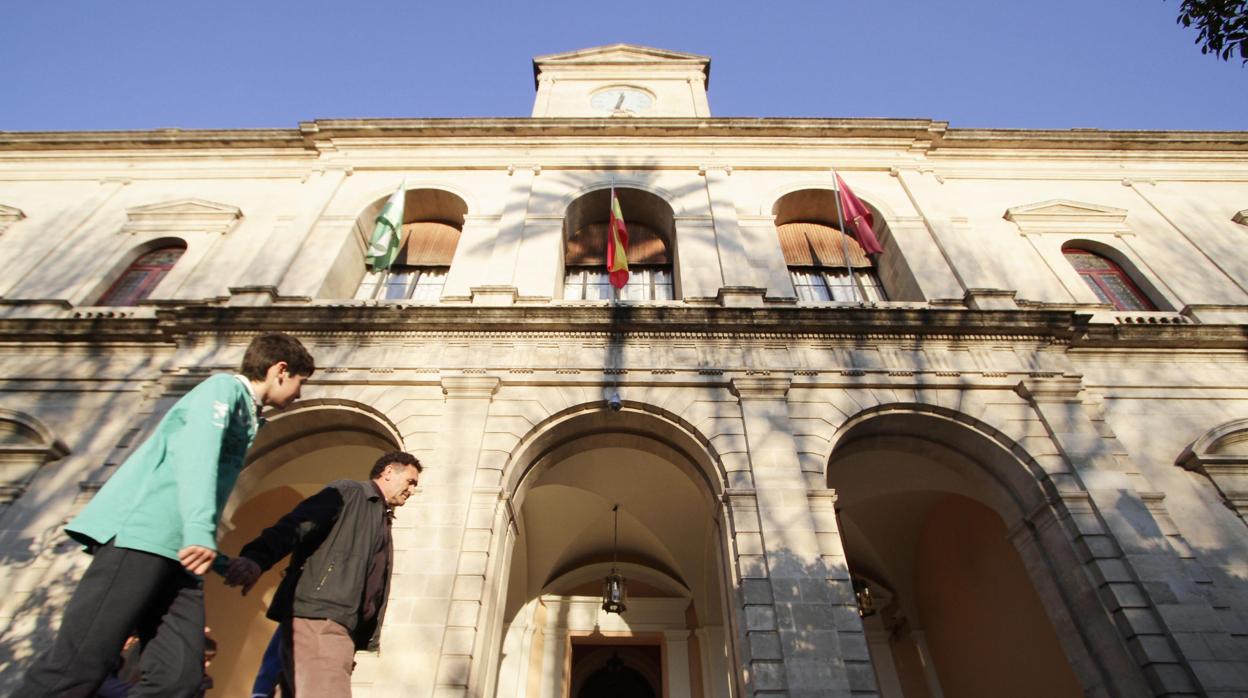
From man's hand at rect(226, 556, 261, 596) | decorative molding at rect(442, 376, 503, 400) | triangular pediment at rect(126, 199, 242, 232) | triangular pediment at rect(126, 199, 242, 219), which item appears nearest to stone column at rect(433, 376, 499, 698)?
decorative molding at rect(442, 376, 503, 400)

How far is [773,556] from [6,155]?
18.2 metres

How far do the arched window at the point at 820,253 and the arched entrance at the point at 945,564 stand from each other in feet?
11.6

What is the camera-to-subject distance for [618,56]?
17172 mm

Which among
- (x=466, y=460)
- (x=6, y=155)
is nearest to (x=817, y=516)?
(x=466, y=460)

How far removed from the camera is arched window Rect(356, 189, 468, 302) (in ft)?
38.8

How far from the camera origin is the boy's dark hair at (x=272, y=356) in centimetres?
350

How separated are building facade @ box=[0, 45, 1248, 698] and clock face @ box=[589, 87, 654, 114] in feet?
9.68

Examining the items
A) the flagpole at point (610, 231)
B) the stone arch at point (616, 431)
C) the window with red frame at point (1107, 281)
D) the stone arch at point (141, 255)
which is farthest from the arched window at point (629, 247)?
the window with red frame at point (1107, 281)

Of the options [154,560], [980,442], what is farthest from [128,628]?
[980,442]

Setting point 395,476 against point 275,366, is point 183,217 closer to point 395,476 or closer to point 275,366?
point 275,366

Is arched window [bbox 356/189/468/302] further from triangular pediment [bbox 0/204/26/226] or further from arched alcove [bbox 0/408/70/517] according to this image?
triangular pediment [bbox 0/204/26/226]

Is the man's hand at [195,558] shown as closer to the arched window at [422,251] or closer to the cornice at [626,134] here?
the arched window at [422,251]

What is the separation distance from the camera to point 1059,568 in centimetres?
762

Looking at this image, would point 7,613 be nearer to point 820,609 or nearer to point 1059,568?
point 820,609
